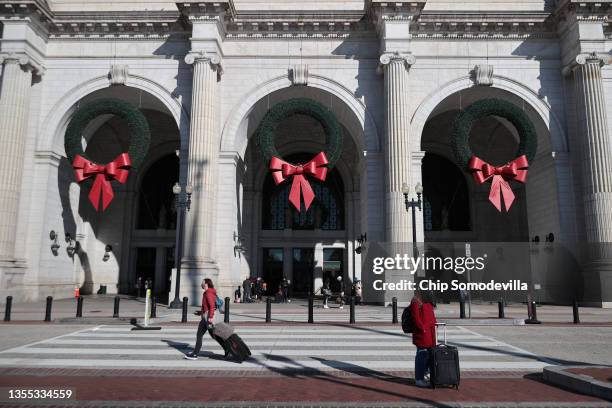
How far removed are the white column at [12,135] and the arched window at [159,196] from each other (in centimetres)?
1129

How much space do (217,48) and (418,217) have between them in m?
14.0

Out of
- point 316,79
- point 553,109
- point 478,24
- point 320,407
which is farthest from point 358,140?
point 320,407

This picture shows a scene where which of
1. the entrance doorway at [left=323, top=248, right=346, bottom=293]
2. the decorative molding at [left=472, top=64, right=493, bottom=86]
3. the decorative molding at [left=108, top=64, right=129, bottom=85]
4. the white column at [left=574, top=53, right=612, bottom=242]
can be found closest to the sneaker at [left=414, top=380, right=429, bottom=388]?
the white column at [left=574, top=53, right=612, bottom=242]

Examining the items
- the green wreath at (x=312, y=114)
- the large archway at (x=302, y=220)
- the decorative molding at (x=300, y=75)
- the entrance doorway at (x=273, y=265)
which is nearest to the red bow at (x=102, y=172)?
the green wreath at (x=312, y=114)

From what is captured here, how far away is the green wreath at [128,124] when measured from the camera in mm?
24547

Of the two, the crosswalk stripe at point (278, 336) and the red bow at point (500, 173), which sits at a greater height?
the red bow at point (500, 173)

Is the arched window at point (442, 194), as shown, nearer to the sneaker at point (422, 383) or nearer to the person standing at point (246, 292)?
the person standing at point (246, 292)

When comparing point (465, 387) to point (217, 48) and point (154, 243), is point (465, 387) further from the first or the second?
point (154, 243)

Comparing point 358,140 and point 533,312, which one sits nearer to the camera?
point 533,312

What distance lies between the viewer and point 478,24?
25969 mm

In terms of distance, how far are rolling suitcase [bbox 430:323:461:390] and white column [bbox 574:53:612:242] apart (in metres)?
20.2

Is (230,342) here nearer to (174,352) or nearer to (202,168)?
(174,352)

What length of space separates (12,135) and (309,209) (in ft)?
65.3

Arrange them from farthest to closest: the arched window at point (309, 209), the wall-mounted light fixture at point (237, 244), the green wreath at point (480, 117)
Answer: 1. the arched window at point (309, 209)
2. the wall-mounted light fixture at point (237, 244)
3. the green wreath at point (480, 117)
